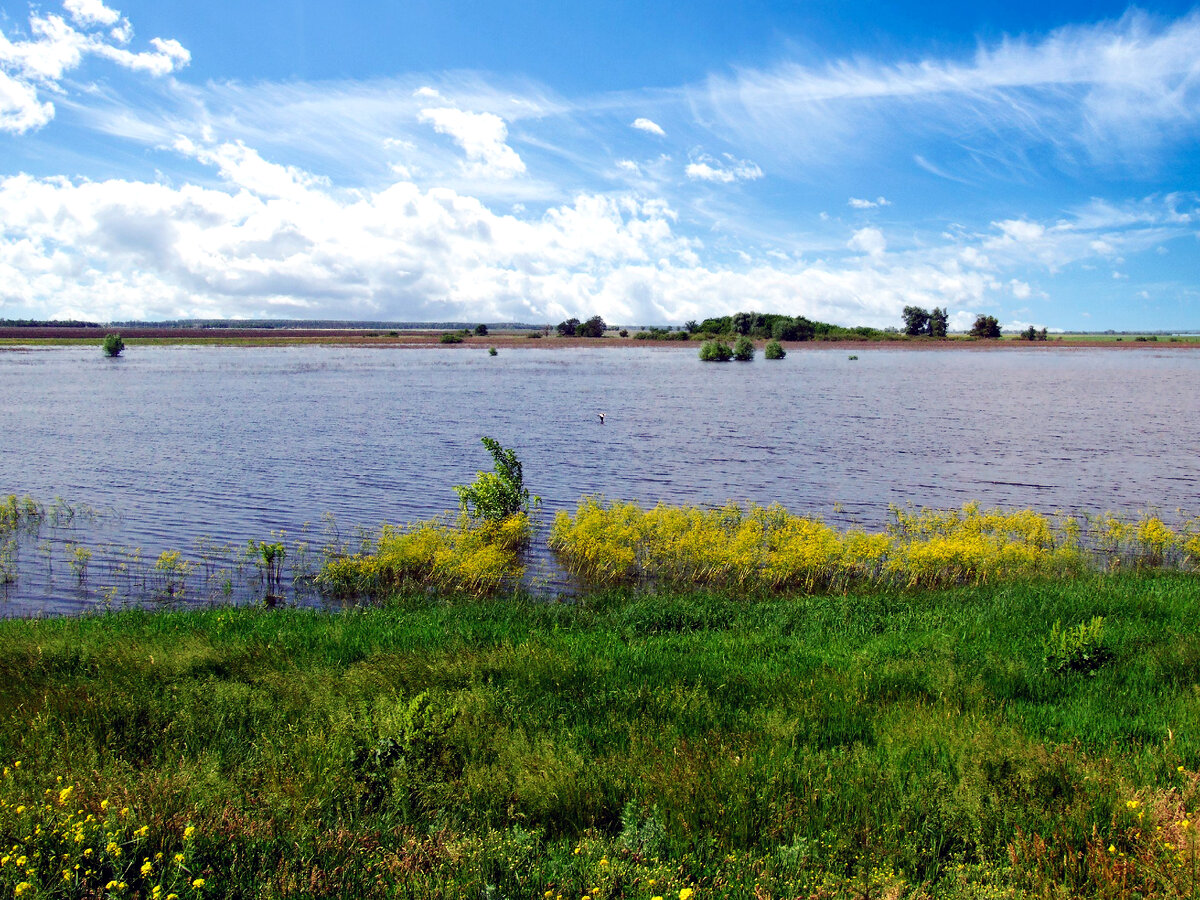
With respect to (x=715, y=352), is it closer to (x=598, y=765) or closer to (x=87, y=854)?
(x=598, y=765)

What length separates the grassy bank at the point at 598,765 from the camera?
5.96 m

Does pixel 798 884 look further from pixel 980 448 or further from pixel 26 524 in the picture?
pixel 980 448

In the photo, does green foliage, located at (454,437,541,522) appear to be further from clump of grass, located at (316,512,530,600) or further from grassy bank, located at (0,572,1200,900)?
grassy bank, located at (0,572,1200,900)

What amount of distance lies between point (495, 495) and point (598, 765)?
1462 centimetres

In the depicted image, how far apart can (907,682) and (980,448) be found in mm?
31056

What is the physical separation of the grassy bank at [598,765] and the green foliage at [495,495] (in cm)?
887

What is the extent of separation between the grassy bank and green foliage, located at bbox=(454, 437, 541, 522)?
29.1 ft

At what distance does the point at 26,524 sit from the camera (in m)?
23.1

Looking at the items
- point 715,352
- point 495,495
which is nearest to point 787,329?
point 715,352

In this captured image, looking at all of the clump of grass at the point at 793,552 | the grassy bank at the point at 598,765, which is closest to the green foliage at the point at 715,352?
the clump of grass at the point at 793,552

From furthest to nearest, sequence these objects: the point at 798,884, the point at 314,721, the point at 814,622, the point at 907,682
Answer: the point at 814,622, the point at 907,682, the point at 314,721, the point at 798,884

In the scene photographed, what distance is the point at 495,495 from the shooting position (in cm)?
2195

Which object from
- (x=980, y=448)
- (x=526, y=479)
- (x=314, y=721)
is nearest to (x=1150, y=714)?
(x=314, y=721)

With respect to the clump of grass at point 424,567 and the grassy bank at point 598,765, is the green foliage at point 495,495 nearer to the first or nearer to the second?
the clump of grass at point 424,567
